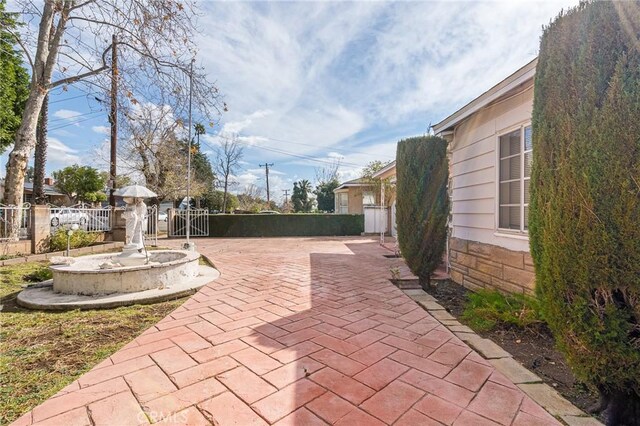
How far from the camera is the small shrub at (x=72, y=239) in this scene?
739 cm

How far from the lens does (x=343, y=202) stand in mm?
19469

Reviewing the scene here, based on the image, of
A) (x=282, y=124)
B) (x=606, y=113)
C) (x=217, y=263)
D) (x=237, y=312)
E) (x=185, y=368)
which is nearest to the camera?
(x=606, y=113)

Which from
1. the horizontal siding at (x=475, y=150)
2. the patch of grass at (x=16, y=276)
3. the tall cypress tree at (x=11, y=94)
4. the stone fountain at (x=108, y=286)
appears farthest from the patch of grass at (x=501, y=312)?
the tall cypress tree at (x=11, y=94)

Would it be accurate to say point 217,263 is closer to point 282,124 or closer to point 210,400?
point 210,400

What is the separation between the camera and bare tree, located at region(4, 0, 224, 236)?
5.51m

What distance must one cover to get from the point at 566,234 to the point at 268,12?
6.27m

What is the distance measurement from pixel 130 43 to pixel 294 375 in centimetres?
718

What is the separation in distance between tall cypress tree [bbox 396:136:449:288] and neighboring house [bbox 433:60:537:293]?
0.49m

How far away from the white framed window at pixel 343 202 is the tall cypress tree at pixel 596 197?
17.1 metres

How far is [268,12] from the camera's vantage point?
18.9 feet

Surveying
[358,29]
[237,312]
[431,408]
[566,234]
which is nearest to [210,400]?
[431,408]

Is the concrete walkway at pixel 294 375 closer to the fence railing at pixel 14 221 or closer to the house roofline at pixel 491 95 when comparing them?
the house roofline at pixel 491 95

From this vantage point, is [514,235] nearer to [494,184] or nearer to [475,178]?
[494,184]

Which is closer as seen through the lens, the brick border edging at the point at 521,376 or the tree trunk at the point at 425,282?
the brick border edging at the point at 521,376
